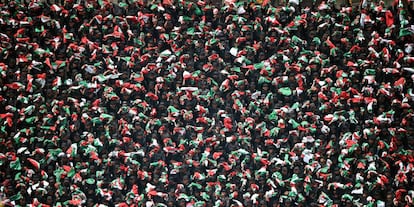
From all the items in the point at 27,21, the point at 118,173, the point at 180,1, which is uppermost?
the point at 180,1

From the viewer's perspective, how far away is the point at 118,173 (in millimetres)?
3506

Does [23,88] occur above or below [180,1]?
below

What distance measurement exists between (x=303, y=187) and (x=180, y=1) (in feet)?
4.44

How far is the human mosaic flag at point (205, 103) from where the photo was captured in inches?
133

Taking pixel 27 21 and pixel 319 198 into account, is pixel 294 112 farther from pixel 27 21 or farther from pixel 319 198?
pixel 27 21

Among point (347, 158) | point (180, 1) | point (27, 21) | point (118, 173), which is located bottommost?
point (118, 173)

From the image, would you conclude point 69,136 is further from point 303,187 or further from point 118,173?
point 303,187

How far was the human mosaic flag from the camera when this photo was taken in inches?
133

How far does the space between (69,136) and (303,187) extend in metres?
1.45

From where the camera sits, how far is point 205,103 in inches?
138

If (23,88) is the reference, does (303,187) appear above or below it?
below

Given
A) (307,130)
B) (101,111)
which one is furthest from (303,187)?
(101,111)

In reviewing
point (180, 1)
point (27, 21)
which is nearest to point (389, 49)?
point (180, 1)

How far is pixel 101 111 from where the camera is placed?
352 centimetres
